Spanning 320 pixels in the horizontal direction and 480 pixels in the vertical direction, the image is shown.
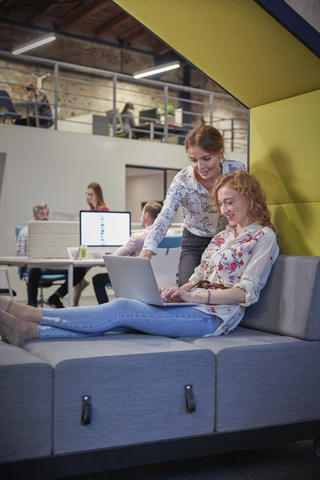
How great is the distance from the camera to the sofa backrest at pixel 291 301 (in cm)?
219

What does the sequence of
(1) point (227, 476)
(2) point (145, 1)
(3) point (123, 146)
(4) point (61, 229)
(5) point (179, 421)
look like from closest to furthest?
(5) point (179, 421), (1) point (227, 476), (2) point (145, 1), (4) point (61, 229), (3) point (123, 146)

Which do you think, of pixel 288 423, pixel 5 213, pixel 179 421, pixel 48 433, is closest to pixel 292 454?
pixel 288 423

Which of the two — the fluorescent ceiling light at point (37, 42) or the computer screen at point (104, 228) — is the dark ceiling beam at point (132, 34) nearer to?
the fluorescent ceiling light at point (37, 42)

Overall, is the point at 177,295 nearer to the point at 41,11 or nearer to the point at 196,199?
the point at 196,199

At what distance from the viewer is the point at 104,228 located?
5.37 metres

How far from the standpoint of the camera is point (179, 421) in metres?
1.92

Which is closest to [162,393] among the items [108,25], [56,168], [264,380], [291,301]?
[264,380]

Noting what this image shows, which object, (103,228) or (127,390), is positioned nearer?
(127,390)

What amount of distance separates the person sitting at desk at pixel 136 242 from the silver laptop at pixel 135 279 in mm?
1947

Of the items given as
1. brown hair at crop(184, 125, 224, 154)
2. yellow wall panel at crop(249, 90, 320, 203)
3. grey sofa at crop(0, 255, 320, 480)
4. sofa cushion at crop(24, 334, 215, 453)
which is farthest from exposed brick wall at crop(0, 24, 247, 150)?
sofa cushion at crop(24, 334, 215, 453)

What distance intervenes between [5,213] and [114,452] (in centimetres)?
681

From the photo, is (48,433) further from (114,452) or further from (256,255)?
(256,255)

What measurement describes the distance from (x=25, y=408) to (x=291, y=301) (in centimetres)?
108

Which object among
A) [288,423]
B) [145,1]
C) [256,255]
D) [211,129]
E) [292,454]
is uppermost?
[145,1]
